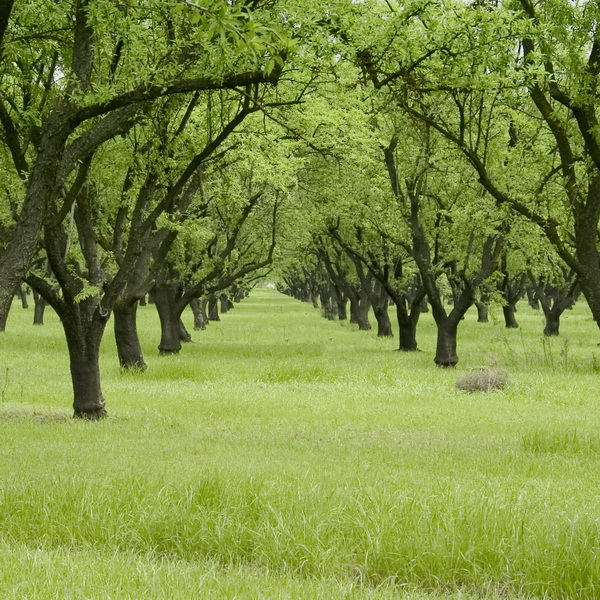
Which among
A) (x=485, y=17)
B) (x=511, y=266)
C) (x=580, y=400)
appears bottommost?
(x=580, y=400)

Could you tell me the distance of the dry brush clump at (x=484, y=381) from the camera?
63.2ft

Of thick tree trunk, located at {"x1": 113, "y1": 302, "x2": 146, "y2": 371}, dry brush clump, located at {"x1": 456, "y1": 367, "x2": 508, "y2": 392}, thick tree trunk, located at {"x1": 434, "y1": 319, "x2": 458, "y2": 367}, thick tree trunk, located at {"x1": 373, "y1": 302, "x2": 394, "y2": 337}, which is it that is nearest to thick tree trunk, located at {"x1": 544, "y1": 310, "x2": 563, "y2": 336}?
thick tree trunk, located at {"x1": 373, "y1": 302, "x2": 394, "y2": 337}

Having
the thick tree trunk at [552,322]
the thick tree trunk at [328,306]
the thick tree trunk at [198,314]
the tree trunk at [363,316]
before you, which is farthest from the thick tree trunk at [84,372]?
the thick tree trunk at [328,306]

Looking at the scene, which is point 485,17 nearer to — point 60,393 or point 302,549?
point 302,549

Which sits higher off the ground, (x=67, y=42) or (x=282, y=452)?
(x=67, y=42)

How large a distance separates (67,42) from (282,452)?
24.1 ft

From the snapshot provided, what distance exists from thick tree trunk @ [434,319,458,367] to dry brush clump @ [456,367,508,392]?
7.25 m

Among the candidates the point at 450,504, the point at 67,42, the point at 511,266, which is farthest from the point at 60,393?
the point at 511,266

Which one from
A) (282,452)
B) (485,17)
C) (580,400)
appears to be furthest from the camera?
(580,400)

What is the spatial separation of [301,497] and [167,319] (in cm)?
2431

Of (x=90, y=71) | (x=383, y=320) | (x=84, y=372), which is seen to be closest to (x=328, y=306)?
(x=383, y=320)

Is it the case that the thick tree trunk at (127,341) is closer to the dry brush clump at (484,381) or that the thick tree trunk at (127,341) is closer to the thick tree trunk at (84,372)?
the thick tree trunk at (84,372)

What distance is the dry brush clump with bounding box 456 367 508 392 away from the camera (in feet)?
63.2

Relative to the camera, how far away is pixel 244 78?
9.52 meters
